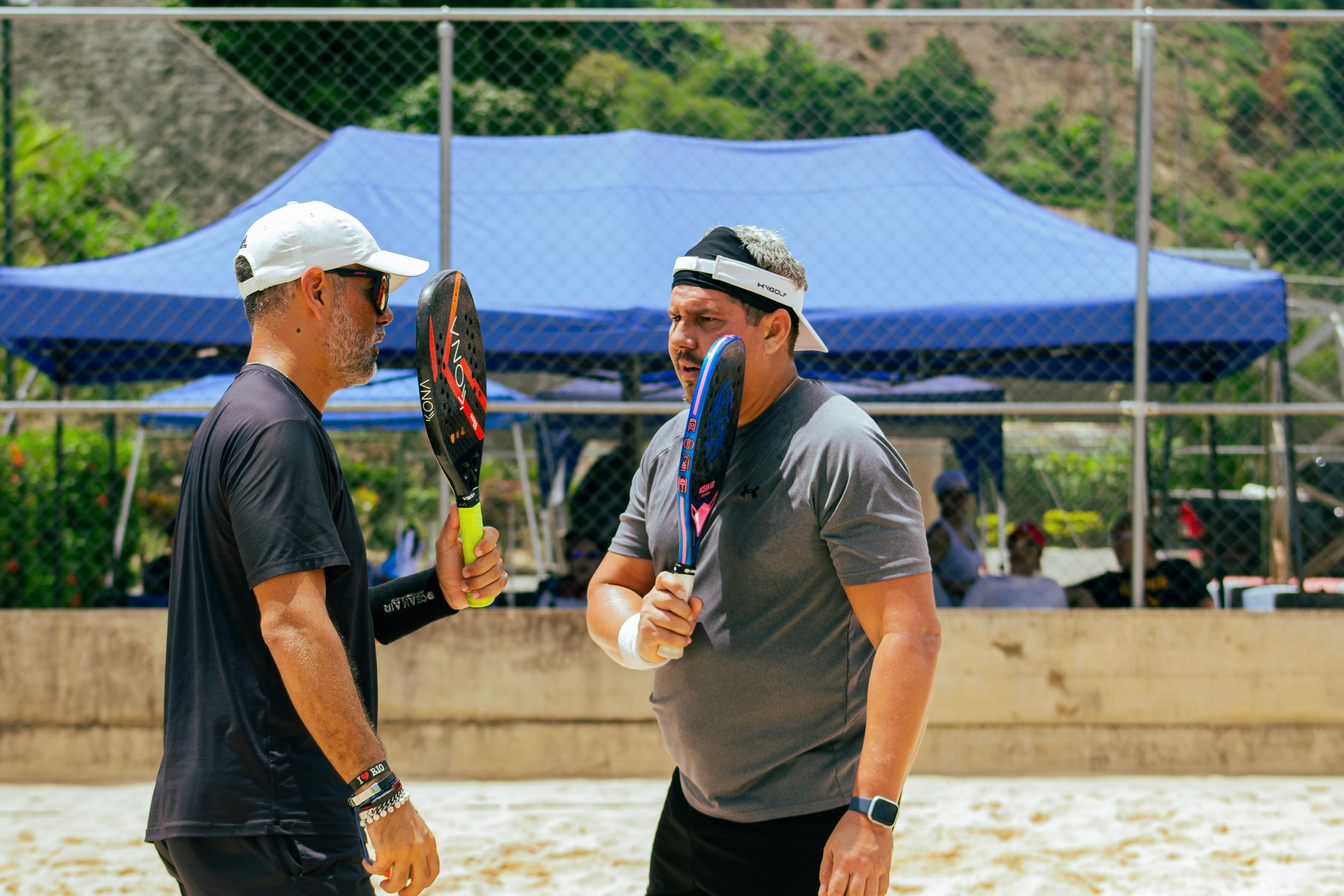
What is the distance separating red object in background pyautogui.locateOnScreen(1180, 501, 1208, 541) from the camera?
10070 mm

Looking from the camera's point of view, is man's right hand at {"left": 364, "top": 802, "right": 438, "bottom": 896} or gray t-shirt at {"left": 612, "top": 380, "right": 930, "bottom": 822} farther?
gray t-shirt at {"left": 612, "top": 380, "right": 930, "bottom": 822}

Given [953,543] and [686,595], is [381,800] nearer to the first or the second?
[686,595]

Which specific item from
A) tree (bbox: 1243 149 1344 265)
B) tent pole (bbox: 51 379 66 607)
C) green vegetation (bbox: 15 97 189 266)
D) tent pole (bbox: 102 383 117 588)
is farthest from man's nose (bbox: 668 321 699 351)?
tree (bbox: 1243 149 1344 265)

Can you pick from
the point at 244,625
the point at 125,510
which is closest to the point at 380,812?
the point at 244,625

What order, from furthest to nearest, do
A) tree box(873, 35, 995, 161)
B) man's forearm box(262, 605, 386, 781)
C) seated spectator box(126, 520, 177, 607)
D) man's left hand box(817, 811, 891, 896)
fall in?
tree box(873, 35, 995, 161)
seated spectator box(126, 520, 177, 607)
man's left hand box(817, 811, 891, 896)
man's forearm box(262, 605, 386, 781)

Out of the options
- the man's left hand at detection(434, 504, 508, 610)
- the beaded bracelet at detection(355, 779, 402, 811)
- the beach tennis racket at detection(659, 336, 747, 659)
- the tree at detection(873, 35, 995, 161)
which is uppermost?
the tree at detection(873, 35, 995, 161)

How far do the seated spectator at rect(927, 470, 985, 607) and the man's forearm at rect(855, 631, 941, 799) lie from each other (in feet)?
14.9

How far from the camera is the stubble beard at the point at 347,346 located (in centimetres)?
208

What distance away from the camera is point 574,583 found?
6.39 metres

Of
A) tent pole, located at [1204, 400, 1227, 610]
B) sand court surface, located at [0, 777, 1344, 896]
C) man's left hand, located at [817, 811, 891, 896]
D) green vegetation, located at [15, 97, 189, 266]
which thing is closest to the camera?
man's left hand, located at [817, 811, 891, 896]

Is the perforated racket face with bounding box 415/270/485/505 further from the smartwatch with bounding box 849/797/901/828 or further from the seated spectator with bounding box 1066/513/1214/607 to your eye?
the seated spectator with bounding box 1066/513/1214/607

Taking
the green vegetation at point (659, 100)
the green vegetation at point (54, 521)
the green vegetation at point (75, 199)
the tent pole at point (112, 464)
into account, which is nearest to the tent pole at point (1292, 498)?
the green vegetation at point (54, 521)

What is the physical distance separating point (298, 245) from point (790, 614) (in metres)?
1.14

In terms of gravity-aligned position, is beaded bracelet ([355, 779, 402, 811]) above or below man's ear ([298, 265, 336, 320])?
below
